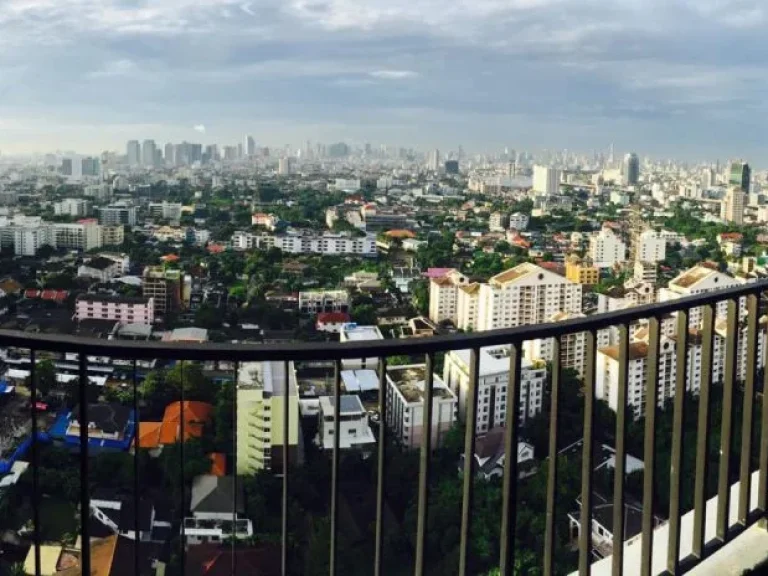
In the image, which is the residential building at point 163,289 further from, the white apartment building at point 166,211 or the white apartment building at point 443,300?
the white apartment building at point 166,211

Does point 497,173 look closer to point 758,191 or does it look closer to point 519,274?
point 758,191

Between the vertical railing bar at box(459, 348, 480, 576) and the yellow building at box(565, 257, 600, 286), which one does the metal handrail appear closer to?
the vertical railing bar at box(459, 348, 480, 576)

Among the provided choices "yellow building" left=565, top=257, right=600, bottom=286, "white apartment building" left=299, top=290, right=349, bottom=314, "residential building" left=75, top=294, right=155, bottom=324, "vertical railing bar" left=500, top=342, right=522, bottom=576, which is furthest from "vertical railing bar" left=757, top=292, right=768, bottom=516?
"yellow building" left=565, top=257, right=600, bottom=286

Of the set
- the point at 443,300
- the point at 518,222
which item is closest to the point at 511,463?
the point at 443,300

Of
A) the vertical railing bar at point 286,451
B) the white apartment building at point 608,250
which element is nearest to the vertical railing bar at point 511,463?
the vertical railing bar at point 286,451

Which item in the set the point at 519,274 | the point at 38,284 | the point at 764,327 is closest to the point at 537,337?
the point at 764,327

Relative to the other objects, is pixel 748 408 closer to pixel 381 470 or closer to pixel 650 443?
pixel 650 443
